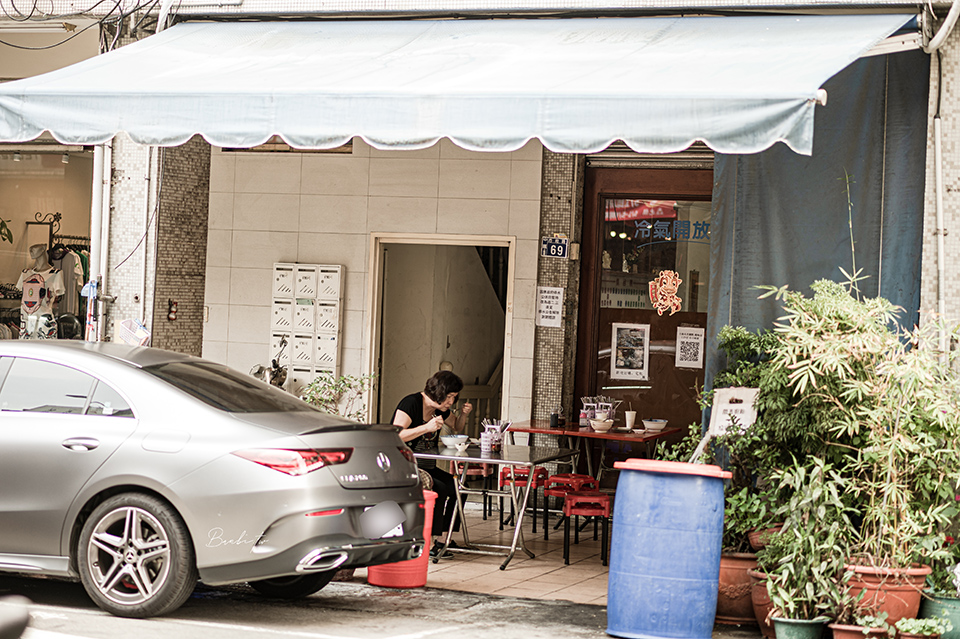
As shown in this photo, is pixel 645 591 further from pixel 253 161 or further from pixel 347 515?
pixel 253 161

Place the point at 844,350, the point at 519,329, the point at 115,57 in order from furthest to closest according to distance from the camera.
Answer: the point at 519,329 → the point at 115,57 → the point at 844,350

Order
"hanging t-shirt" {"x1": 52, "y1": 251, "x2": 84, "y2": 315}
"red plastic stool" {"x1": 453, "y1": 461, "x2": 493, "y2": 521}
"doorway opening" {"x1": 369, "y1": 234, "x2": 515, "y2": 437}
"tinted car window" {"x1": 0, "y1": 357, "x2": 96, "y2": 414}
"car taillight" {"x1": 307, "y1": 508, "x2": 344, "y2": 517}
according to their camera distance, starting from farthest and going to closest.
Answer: "hanging t-shirt" {"x1": 52, "y1": 251, "x2": 84, "y2": 315}
"doorway opening" {"x1": 369, "y1": 234, "x2": 515, "y2": 437}
"red plastic stool" {"x1": 453, "y1": 461, "x2": 493, "y2": 521}
"tinted car window" {"x1": 0, "y1": 357, "x2": 96, "y2": 414}
"car taillight" {"x1": 307, "y1": 508, "x2": 344, "y2": 517}

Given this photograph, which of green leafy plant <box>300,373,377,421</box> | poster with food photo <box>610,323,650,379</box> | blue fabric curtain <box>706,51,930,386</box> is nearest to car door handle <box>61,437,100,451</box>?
green leafy plant <box>300,373,377,421</box>

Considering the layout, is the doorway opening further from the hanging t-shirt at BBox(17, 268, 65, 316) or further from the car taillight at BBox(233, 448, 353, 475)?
the car taillight at BBox(233, 448, 353, 475)

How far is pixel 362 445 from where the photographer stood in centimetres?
616

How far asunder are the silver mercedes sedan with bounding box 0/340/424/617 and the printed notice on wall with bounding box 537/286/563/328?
4.37 meters

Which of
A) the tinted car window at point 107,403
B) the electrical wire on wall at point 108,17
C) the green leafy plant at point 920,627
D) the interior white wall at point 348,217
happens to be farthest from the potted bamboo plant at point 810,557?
the electrical wire on wall at point 108,17

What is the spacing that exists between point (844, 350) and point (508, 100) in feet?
7.64

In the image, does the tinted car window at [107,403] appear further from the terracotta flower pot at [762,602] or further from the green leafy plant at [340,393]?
the terracotta flower pot at [762,602]

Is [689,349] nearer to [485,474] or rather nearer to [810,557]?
[485,474]

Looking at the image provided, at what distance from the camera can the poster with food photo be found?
35.1 ft

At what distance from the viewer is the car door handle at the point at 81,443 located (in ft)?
19.9

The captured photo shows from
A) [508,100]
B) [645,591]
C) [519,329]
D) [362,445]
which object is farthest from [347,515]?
[519,329]

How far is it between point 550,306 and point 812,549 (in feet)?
15.8
